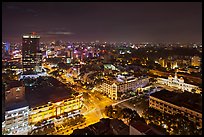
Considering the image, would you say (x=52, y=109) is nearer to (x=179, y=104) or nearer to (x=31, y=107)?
(x=31, y=107)

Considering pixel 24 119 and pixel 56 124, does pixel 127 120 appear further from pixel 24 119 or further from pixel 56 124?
pixel 24 119

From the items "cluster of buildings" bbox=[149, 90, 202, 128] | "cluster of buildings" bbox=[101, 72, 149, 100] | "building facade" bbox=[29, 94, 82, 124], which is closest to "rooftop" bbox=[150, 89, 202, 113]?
"cluster of buildings" bbox=[149, 90, 202, 128]

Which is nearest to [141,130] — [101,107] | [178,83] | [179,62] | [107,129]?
[107,129]

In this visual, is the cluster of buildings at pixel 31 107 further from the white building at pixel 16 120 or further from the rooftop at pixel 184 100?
the rooftop at pixel 184 100

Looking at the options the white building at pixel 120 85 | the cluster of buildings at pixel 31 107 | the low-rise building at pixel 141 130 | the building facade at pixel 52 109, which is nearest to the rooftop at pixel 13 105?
the cluster of buildings at pixel 31 107

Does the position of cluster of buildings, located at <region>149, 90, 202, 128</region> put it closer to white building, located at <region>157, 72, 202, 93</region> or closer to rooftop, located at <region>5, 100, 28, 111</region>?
white building, located at <region>157, 72, 202, 93</region>
